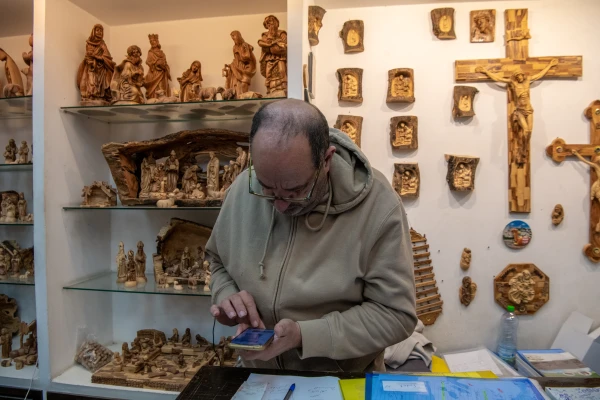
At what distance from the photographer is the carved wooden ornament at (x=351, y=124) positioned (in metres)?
2.52

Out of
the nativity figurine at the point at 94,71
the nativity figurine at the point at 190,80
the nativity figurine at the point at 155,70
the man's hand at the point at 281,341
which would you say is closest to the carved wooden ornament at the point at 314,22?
the nativity figurine at the point at 190,80

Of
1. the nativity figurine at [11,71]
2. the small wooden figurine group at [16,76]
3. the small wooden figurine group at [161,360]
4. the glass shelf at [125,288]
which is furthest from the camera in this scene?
the nativity figurine at [11,71]

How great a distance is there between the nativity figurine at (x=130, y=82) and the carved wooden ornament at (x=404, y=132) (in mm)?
1472

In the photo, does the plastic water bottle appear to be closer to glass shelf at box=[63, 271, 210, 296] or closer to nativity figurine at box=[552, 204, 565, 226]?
nativity figurine at box=[552, 204, 565, 226]

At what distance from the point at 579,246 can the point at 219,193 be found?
214 cm

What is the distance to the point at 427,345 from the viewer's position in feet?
7.82

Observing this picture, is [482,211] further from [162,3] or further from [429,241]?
[162,3]

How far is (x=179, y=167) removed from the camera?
240 cm

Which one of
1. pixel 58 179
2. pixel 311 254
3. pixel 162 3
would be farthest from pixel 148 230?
pixel 311 254

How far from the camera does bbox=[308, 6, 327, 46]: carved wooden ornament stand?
2358 millimetres

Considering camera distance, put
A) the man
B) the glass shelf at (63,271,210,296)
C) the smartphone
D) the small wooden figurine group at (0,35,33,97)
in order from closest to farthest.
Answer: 1. the smartphone
2. the man
3. the glass shelf at (63,271,210,296)
4. the small wooden figurine group at (0,35,33,97)

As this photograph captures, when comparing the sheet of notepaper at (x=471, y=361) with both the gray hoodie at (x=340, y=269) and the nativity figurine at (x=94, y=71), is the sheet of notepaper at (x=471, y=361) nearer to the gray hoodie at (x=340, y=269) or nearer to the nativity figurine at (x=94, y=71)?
the gray hoodie at (x=340, y=269)

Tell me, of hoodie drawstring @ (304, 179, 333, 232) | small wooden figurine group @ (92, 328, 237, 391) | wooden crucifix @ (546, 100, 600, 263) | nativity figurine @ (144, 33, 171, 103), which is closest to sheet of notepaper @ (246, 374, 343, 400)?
hoodie drawstring @ (304, 179, 333, 232)

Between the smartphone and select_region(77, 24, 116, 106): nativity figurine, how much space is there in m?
1.80
